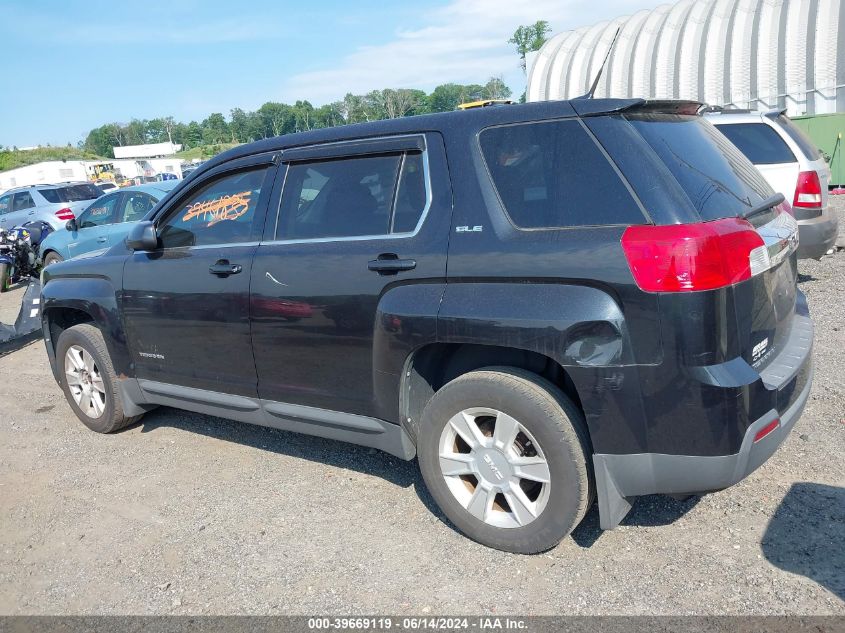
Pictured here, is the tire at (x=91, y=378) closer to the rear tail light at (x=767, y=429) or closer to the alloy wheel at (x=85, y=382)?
the alloy wheel at (x=85, y=382)

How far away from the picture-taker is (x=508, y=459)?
123 inches

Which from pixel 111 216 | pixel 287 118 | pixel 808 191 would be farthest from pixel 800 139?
pixel 287 118

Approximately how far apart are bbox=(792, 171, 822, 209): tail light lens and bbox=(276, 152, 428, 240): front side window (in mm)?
5407

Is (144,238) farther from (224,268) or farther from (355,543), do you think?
(355,543)

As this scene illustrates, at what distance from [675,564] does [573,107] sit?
202cm

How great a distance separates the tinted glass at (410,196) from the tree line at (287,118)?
26.8 inches

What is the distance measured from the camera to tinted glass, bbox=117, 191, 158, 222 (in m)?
11.2

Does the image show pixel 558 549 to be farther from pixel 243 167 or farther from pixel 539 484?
pixel 243 167

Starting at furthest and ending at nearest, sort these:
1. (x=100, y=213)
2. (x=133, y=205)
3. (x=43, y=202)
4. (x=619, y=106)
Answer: (x=43, y=202), (x=100, y=213), (x=133, y=205), (x=619, y=106)

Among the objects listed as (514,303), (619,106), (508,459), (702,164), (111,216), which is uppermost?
(619,106)

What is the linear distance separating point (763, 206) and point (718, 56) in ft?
83.0

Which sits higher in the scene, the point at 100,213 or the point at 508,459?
the point at 100,213

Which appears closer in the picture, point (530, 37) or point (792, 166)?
point (792, 166)

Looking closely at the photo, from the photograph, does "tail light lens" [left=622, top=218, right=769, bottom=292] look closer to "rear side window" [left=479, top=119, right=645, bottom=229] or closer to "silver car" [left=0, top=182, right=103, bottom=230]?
"rear side window" [left=479, top=119, right=645, bottom=229]
